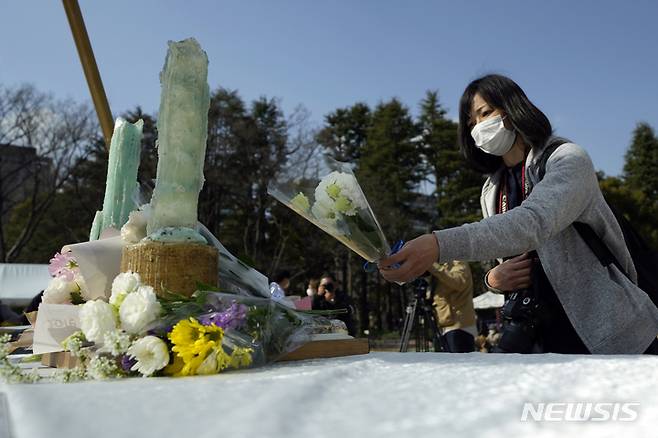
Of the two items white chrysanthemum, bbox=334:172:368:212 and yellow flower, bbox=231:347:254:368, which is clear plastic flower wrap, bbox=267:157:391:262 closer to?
white chrysanthemum, bbox=334:172:368:212

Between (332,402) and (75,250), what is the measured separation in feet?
3.64

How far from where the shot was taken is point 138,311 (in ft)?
3.73

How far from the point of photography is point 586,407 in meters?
0.77

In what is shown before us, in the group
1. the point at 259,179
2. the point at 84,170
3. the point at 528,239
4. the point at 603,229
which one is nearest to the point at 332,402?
the point at 528,239

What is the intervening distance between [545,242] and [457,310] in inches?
164

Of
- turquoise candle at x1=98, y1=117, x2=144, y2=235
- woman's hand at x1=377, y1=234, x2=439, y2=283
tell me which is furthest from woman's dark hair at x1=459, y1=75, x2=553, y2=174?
turquoise candle at x1=98, y1=117, x2=144, y2=235

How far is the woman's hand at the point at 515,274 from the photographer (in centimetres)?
194

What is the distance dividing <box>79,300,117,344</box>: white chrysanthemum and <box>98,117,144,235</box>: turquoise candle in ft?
3.09

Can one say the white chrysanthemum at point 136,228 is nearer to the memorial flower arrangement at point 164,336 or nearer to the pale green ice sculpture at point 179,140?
the pale green ice sculpture at point 179,140

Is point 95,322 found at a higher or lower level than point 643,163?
lower

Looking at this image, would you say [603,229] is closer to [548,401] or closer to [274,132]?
[548,401]

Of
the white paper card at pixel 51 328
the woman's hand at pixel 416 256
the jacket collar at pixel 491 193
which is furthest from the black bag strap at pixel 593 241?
the white paper card at pixel 51 328

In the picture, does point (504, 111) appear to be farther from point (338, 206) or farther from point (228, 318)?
point (228, 318)

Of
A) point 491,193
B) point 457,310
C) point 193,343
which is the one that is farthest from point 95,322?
point 457,310
